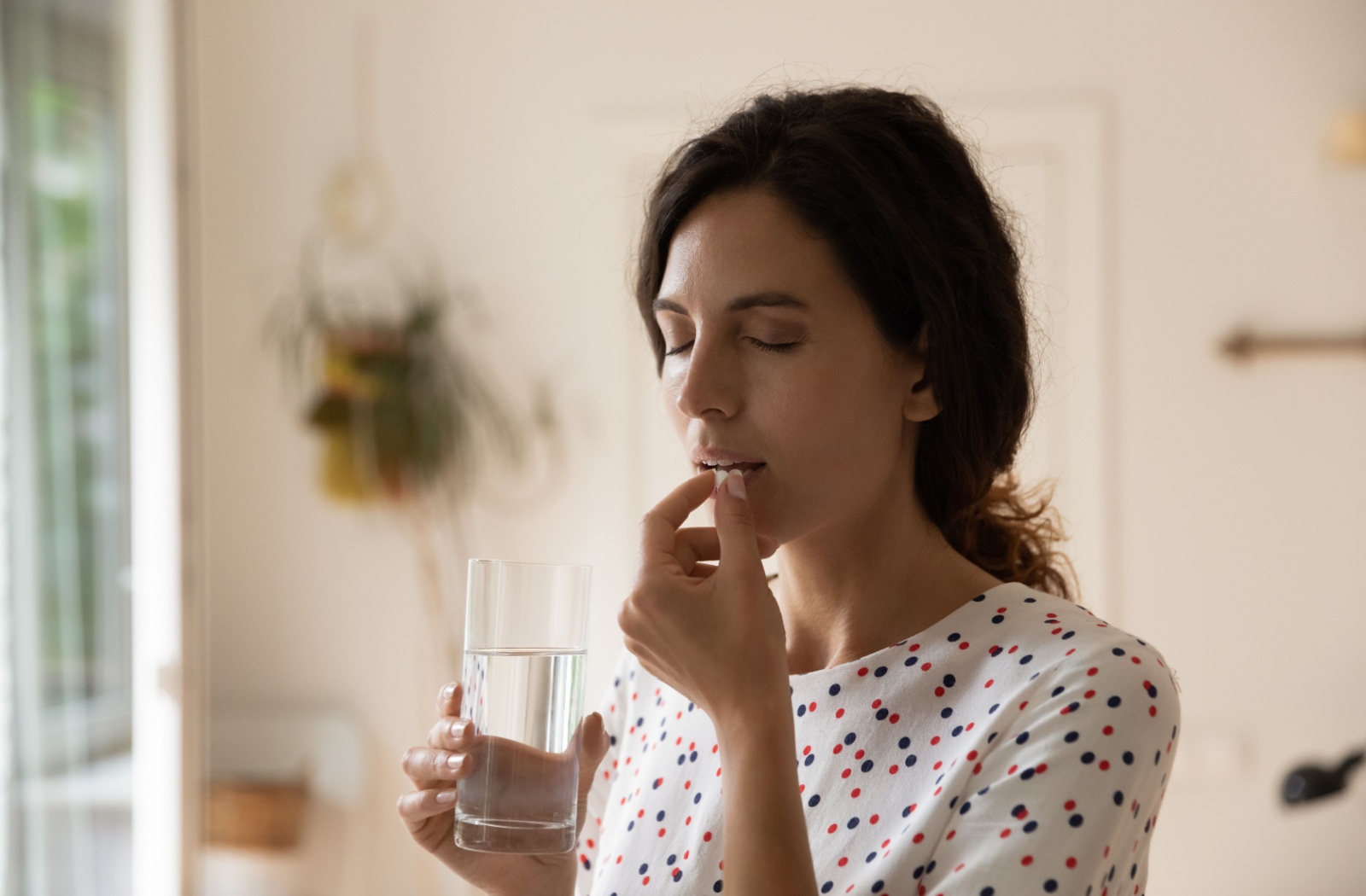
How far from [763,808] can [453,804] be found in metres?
0.30

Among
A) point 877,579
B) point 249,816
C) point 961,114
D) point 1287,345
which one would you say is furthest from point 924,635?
point 249,816

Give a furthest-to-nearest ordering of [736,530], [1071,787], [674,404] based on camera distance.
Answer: [674,404] → [736,530] → [1071,787]

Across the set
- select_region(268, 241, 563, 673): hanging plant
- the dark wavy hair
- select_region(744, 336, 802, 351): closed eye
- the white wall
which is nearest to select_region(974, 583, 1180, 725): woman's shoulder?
the dark wavy hair

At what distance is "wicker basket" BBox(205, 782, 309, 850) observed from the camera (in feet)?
10.2

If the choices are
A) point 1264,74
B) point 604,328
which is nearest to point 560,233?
point 604,328

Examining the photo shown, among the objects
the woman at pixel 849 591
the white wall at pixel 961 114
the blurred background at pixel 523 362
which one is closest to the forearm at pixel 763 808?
the woman at pixel 849 591

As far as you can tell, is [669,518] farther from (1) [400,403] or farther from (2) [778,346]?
(1) [400,403]

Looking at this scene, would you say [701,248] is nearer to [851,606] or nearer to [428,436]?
[851,606]

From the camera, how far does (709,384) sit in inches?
38.3

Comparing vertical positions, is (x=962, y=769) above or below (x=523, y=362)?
below

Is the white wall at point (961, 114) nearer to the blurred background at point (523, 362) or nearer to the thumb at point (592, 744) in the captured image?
the blurred background at point (523, 362)

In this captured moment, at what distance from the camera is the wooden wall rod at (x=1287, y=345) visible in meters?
3.00

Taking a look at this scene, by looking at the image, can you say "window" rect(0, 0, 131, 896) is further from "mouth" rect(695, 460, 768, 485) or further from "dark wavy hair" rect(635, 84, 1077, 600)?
"mouth" rect(695, 460, 768, 485)

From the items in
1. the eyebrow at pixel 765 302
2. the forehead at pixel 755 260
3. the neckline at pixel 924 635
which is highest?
the forehead at pixel 755 260
